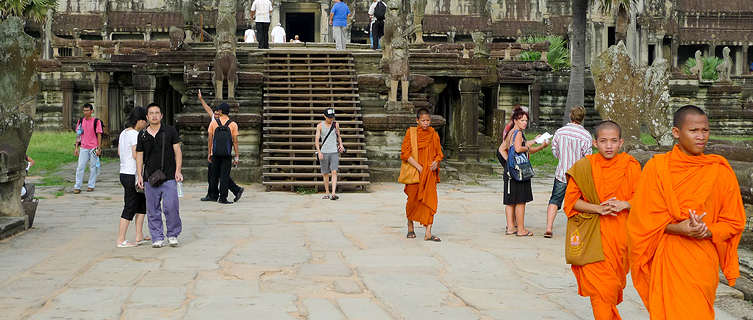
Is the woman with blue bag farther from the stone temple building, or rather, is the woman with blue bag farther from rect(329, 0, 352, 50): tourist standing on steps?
rect(329, 0, 352, 50): tourist standing on steps

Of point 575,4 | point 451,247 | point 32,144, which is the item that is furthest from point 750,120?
point 451,247

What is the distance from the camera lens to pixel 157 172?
8.36 metres

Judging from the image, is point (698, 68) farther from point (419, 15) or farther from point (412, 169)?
point (412, 169)

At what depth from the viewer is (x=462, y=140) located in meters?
18.5

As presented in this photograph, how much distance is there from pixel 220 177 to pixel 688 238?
8.74m

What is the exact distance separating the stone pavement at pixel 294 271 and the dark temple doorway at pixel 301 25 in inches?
1021

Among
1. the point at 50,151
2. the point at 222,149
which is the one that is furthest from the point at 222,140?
the point at 50,151

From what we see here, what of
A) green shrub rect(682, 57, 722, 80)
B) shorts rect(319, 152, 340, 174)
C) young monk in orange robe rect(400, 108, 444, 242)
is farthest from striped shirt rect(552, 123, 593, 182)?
green shrub rect(682, 57, 722, 80)

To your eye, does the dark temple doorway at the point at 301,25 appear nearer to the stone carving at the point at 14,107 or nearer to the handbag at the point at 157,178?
the stone carving at the point at 14,107

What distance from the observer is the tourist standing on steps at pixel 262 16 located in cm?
1864

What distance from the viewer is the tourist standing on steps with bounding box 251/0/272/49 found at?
18.6 metres

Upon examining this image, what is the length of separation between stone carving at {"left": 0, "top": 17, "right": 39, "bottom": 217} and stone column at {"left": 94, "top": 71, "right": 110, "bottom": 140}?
12.4 metres

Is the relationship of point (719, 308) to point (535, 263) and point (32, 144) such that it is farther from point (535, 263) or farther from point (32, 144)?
point (32, 144)

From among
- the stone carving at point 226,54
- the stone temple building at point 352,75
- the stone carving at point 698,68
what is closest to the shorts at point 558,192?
the stone temple building at point 352,75
